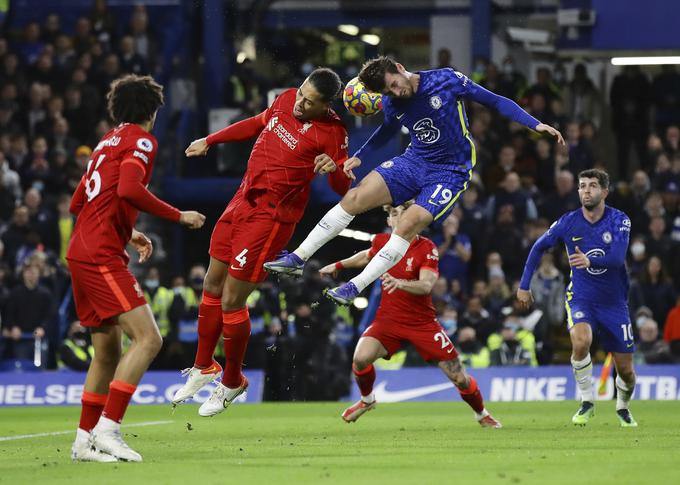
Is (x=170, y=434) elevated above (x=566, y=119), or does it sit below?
below

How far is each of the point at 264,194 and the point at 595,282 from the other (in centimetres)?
389

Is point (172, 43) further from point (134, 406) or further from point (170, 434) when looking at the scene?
point (170, 434)

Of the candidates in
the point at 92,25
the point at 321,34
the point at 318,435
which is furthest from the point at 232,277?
the point at 321,34

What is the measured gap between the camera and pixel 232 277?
1226cm

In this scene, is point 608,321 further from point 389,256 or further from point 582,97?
point 582,97

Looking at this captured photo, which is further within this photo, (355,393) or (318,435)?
(355,393)

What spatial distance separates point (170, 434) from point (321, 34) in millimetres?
20440

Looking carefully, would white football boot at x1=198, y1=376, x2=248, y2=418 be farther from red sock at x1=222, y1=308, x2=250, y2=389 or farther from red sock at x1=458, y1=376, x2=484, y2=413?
red sock at x1=458, y1=376, x2=484, y2=413

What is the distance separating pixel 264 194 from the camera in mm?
12273

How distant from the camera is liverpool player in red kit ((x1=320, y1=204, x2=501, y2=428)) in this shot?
1409 cm

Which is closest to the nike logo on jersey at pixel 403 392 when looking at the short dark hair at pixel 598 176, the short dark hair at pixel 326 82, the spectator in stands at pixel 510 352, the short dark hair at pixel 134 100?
the spectator in stands at pixel 510 352

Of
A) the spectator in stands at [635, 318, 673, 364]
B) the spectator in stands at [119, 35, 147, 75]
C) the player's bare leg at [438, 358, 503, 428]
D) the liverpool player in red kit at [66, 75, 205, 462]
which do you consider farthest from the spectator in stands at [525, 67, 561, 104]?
the liverpool player in red kit at [66, 75, 205, 462]

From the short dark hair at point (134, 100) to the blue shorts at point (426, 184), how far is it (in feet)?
8.15

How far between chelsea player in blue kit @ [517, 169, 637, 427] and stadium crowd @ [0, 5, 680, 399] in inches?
252
